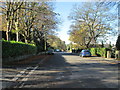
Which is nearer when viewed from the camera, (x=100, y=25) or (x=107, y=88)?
(x=107, y=88)

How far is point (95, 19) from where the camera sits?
4394 centimetres

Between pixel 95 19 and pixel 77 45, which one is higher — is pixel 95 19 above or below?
above

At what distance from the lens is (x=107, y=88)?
6656mm

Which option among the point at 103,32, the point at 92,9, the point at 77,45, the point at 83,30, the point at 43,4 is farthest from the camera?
the point at 77,45

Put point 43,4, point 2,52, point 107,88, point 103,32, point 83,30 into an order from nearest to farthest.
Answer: point 107,88
point 2,52
point 43,4
point 103,32
point 83,30

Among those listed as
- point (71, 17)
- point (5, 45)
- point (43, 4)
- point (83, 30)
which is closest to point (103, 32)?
point (83, 30)

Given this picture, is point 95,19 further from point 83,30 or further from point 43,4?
point 43,4

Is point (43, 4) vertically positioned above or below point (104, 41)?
above

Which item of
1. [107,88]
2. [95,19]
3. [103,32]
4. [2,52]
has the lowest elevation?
[107,88]

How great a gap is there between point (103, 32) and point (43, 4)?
23225 mm

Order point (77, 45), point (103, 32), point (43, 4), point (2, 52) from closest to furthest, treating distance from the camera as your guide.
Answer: point (2, 52) → point (43, 4) → point (103, 32) → point (77, 45)

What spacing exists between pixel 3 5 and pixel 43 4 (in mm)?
6282

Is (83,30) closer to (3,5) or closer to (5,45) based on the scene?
(3,5)

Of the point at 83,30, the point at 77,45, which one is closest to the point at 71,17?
the point at 83,30
